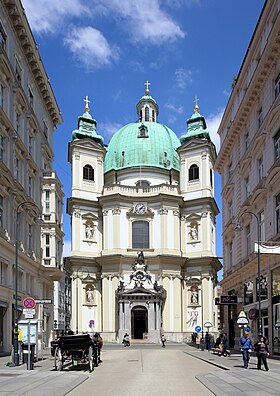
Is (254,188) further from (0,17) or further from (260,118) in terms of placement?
(0,17)

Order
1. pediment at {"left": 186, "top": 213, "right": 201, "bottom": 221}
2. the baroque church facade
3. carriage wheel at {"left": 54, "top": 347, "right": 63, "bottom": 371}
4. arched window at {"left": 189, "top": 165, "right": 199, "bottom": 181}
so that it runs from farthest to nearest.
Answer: arched window at {"left": 189, "top": 165, "right": 199, "bottom": 181} → pediment at {"left": 186, "top": 213, "right": 201, "bottom": 221} → the baroque church facade → carriage wheel at {"left": 54, "top": 347, "right": 63, "bottom": 371}

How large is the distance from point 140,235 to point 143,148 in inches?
549

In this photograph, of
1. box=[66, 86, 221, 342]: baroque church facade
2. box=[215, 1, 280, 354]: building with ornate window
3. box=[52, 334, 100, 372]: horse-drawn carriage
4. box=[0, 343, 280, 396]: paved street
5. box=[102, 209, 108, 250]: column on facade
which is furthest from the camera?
box=[102, 209, 108, 250]: column on facade

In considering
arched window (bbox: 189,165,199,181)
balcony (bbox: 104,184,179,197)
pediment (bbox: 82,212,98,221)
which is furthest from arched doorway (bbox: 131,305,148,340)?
arched window (bbox: 189,165,199,181)

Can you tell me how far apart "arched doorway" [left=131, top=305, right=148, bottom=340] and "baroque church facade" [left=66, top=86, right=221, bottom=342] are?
0.12 metres

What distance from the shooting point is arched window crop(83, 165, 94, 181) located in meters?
80.2

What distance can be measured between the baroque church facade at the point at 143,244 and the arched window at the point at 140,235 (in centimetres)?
13

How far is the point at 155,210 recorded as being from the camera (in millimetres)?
78188

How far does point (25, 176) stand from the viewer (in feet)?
140

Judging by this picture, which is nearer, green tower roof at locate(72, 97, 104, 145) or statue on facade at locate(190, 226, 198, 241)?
statue on facade at locate(190, 226, 198, 241)

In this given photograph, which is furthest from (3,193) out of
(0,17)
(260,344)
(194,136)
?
(194,136)

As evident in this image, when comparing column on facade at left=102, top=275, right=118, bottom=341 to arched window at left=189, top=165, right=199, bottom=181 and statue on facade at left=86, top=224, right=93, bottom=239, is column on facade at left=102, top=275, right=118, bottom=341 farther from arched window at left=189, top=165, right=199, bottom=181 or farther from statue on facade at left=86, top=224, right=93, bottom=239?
arched window at left=189, top=165, right=199, bottom=181

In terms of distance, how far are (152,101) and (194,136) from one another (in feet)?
48.1

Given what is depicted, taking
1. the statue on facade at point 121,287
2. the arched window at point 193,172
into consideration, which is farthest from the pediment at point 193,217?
the statue on facade at point 121,287
